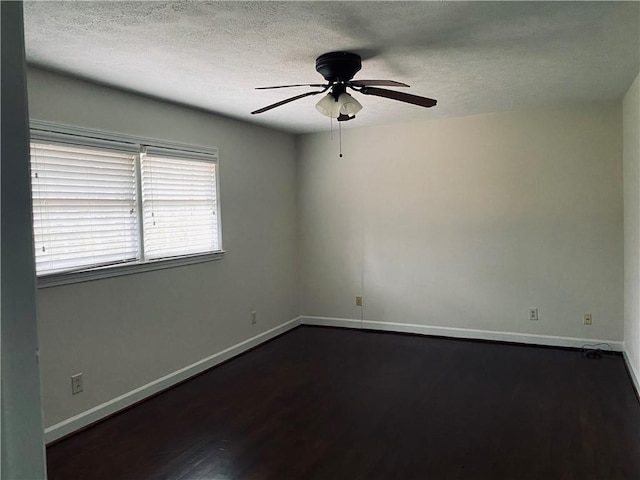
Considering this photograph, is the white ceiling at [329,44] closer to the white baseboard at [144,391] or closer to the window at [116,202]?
the window at [116,202]

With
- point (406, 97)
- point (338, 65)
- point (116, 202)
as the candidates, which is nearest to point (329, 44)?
point (338, 65)

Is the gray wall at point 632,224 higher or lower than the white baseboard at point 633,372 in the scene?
higher

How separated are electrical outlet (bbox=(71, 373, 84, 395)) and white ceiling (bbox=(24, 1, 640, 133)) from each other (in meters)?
1.98

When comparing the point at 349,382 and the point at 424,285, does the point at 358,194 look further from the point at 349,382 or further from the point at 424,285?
the point at 349,382

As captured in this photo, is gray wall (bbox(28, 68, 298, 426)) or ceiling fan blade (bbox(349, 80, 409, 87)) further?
gray wall (bbox(28, 68, 298, 426))

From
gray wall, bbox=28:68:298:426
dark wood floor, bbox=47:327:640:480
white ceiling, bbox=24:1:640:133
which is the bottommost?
dark wood floor, bbox=47:327:640:480

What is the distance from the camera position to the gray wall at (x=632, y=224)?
353cm

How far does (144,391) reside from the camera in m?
3.67

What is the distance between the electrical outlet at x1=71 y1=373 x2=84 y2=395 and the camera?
314cm

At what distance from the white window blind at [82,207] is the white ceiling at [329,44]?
55cm

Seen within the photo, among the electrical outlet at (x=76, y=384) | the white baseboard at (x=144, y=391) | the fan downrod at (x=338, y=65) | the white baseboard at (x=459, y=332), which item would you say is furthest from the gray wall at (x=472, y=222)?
the electrical outlet at (x=76, y=384)

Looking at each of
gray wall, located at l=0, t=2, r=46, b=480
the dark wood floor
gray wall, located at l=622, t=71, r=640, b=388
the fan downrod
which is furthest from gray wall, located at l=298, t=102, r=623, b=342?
gray wall, located at l=0, t=2, r=46, b=480

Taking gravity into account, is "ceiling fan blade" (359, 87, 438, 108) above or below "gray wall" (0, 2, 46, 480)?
above

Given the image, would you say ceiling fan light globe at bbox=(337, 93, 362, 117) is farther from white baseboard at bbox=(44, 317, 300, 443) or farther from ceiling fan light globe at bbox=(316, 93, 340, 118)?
white baseboard at bbox=(44, 317, 300, 443)
